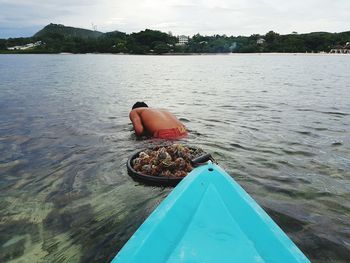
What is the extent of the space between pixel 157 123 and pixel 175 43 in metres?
185

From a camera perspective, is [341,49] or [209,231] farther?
[341,49]

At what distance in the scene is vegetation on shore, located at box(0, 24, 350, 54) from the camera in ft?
469

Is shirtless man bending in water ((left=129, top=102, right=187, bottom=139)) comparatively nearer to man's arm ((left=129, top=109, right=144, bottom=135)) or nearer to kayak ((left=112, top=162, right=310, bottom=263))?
man's arm ((left=129, top=109, right=144, bottom=135))

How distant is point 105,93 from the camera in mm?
23656

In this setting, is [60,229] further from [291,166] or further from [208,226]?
[291,166]

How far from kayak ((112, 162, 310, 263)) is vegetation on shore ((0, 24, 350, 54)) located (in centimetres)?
15112

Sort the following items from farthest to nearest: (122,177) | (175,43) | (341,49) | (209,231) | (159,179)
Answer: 1. (175,43)
2. (341,49)
3. (122,177)
4. (159,179)
5. (209,231)

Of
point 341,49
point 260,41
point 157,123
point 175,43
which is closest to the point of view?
point 157,123

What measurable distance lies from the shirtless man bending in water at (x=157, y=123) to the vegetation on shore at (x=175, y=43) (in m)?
146

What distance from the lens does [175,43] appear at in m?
187

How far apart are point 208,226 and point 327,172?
4549 millimetres

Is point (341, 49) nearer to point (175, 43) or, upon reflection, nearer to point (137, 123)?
point (175, 43)

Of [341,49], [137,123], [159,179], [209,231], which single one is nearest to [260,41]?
[341,49]

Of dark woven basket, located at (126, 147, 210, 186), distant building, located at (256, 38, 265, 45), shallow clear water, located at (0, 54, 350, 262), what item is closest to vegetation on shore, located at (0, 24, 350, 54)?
distant building, located at (256, 38, 265, 45)
